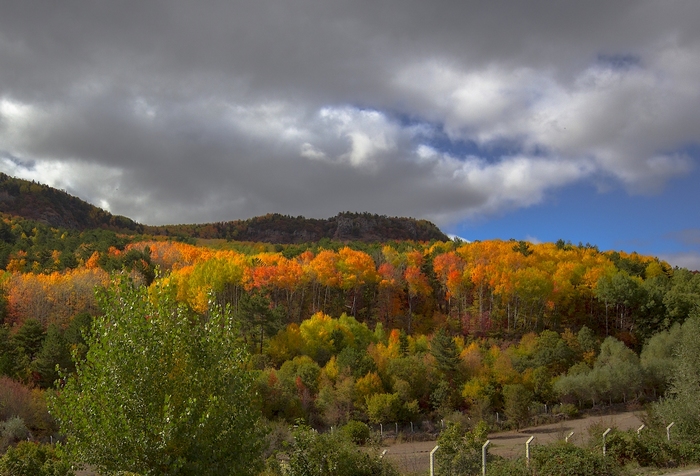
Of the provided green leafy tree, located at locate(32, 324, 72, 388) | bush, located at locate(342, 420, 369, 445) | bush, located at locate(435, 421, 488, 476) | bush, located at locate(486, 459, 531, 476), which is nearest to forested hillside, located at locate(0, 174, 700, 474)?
green leafy tree, located at locate(32, 324, 72, 388)

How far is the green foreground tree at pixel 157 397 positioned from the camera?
11516 mm

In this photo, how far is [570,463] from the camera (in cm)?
1847

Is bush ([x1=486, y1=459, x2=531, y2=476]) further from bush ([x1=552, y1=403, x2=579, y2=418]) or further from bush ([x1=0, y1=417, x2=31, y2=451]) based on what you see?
bush ([x1=552, y1=403, x2=579, y2=418])

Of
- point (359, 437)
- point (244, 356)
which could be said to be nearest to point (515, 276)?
point (359, 437)

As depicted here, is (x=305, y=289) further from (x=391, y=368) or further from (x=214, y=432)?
(x=214, y=432)

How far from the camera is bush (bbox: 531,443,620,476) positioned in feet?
60.1

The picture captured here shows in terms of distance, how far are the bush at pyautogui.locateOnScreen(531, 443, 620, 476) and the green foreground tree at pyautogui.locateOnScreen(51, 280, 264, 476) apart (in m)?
11.1

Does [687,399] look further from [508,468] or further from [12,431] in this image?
[12,431]

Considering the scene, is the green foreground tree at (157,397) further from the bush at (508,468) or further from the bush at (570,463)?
the bush at (570,463)

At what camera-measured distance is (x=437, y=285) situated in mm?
97188

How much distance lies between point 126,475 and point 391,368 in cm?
5074

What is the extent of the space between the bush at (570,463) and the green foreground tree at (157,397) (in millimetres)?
11101

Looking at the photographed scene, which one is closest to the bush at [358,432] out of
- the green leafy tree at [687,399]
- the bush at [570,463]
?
the green leafy tree at [687,399]

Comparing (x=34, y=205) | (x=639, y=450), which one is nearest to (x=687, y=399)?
(x=639, y=450)
